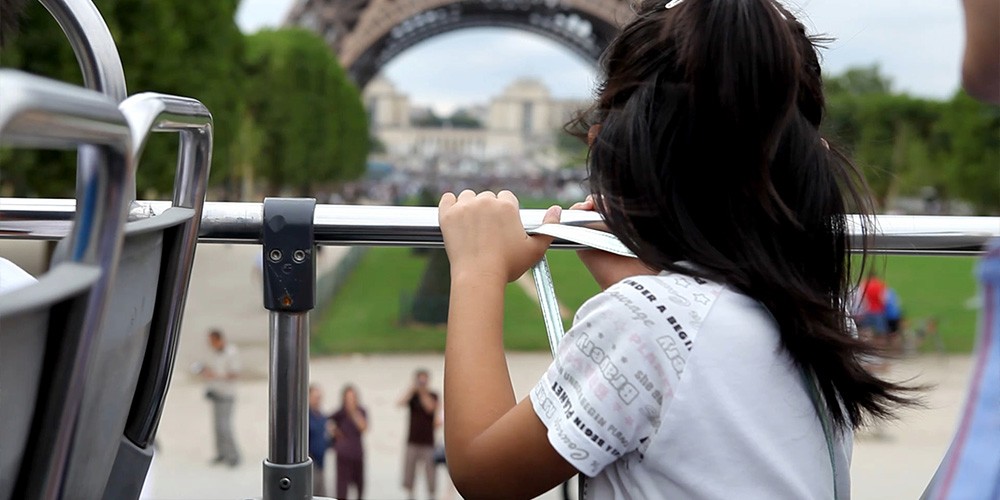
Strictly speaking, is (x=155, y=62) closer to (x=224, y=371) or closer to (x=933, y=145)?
(x=224, y=371)

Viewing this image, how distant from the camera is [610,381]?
3.65 ft

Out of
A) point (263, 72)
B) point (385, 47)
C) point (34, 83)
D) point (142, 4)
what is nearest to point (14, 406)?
point (34, 83)

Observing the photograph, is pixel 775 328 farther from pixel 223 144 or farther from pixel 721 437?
pixel 223 144

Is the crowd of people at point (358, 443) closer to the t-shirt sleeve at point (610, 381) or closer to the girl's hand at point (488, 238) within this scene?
the girl's hand at point (488, 238)

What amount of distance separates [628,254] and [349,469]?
6.63 m

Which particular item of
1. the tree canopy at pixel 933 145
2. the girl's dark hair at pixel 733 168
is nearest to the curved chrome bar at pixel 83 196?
the girl's dark hair at pixel 733 168

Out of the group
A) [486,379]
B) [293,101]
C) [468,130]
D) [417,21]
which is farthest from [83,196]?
[468,130]

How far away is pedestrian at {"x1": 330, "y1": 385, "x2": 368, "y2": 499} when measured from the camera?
7.66 metres

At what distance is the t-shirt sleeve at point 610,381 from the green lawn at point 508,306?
30.7 feet

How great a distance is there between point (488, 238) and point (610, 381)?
0.29 m

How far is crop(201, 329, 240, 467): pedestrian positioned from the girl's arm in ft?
26.4

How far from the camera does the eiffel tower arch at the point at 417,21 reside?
34969 millimetres

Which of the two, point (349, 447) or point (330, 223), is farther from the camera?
point (349, 447)

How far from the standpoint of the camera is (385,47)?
43.3 metres
